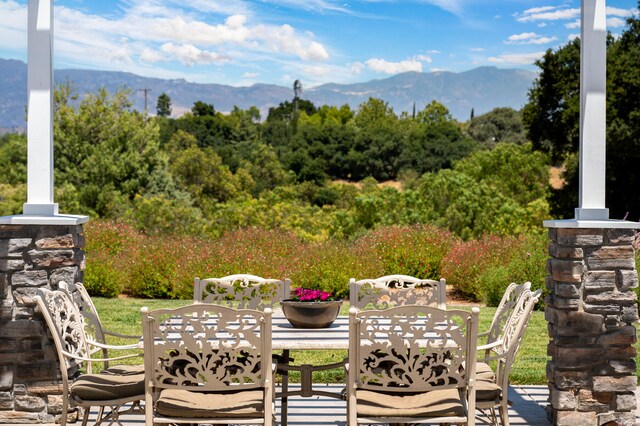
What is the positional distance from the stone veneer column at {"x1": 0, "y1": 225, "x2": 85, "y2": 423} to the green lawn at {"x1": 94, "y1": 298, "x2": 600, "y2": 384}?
1.93 meters

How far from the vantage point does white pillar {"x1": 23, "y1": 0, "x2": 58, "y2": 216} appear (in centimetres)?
430

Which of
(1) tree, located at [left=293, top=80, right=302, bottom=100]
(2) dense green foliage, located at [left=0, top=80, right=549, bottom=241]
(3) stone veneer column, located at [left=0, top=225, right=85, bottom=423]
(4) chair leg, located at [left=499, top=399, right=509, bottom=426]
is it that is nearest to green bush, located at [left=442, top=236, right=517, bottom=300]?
(2) dense green foliage, located at [left=0, top=80, right=549, bottom=241]

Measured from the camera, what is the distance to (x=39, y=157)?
4320mm

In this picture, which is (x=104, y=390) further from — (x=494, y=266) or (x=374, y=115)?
(x=374, y=115)

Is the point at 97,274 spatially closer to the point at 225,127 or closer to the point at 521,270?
the point at 521,270

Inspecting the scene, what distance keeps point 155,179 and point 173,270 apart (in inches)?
575

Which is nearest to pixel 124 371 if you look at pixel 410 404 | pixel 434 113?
pixel 410 404

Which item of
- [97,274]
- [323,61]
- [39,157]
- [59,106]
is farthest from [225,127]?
[323,61]

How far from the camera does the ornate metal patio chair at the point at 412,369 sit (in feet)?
10.2

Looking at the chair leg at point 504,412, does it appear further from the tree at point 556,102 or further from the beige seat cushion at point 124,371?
the tree at point 556,102

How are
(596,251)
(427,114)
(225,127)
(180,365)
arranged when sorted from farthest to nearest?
(427,114)
(225,127)
(596,251)
(180,365)

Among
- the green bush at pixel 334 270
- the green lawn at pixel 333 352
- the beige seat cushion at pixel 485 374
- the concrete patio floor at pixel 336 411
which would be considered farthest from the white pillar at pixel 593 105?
the green bush at pixel 334 270

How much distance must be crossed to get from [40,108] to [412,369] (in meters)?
2.62

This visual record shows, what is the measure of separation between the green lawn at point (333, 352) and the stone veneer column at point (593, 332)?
126 cm
